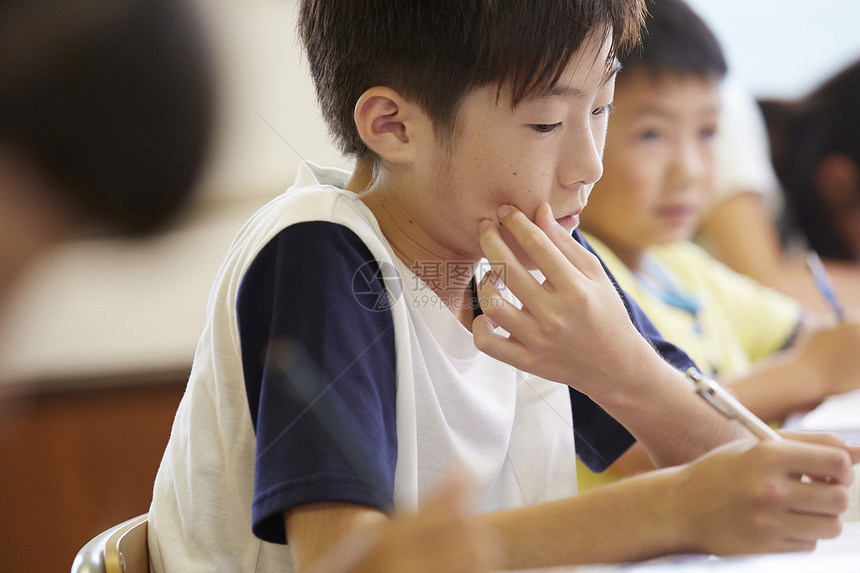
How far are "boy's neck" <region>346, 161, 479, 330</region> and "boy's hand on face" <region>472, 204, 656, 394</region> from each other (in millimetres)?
51

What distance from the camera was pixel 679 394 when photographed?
51cm

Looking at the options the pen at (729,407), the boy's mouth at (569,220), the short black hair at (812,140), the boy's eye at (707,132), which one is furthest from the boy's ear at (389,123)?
the short black hair at (812,140)

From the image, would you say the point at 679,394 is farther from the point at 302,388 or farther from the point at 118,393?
the point at 118,393

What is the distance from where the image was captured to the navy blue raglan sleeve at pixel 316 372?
1.18 ft

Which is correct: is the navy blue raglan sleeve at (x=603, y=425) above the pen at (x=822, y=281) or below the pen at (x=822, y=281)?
above

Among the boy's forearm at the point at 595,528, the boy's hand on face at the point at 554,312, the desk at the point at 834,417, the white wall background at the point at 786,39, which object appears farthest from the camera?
the white wall background at the point at 786,39

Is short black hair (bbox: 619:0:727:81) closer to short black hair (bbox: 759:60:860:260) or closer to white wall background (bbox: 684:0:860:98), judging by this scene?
white wall background (bbox: 684:0:860:98)

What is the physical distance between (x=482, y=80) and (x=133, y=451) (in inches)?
36.4

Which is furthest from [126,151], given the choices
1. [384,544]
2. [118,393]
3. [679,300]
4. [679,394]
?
[118,393]

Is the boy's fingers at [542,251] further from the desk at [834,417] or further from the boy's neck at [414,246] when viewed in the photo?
the desk at [834,417]

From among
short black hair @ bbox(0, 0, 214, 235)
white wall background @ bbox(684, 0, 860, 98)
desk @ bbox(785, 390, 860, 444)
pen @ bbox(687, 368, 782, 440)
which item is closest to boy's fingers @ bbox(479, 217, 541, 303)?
pen @ bbox(687, 368, 782, 440)

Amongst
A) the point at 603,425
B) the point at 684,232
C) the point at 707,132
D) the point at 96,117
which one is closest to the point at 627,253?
the point at 684,232

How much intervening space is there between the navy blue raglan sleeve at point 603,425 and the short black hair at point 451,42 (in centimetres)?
17

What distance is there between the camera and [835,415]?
79cm
